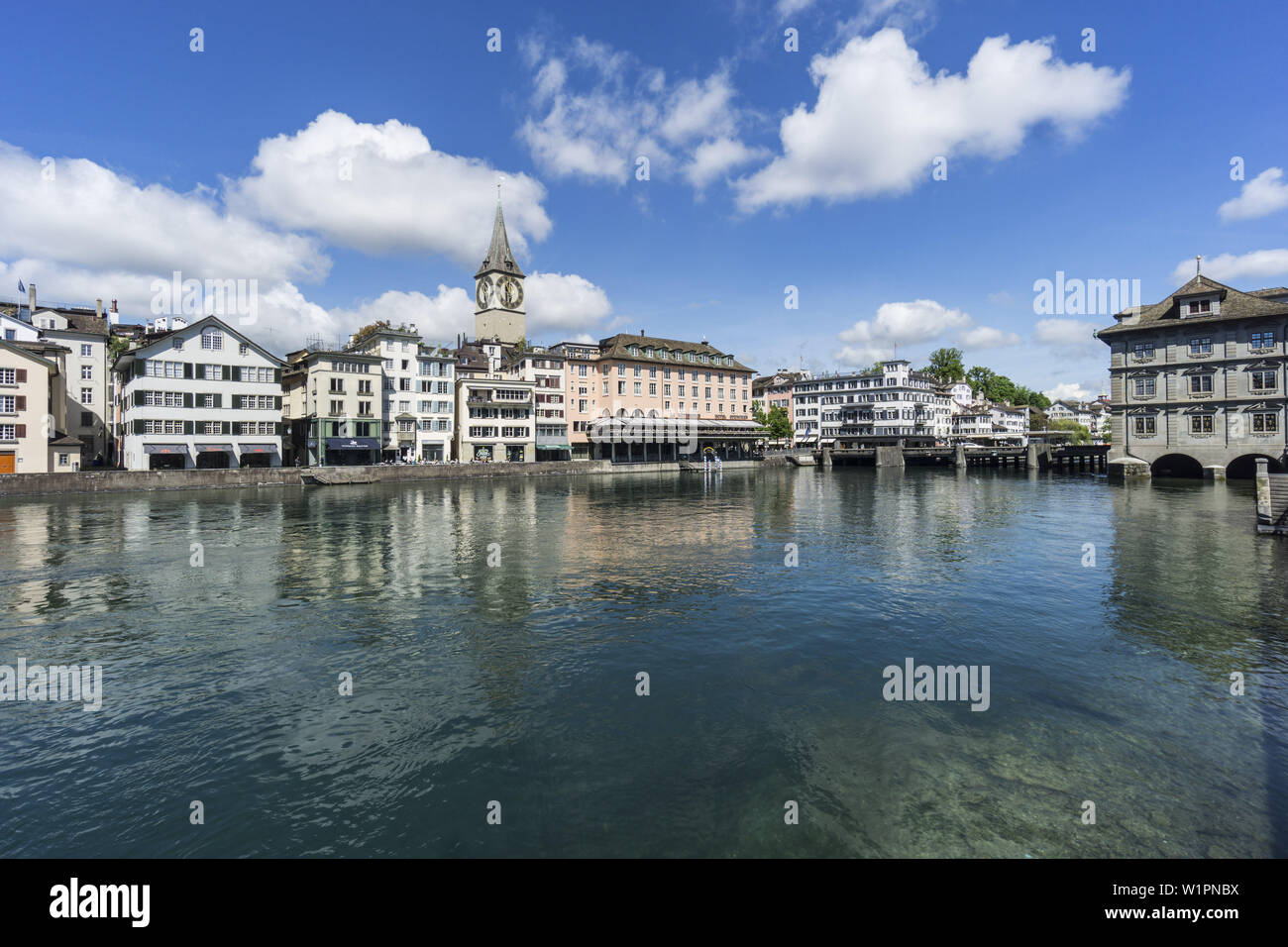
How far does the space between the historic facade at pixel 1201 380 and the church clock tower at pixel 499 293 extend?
9992 centimetres

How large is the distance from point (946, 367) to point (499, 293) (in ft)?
384

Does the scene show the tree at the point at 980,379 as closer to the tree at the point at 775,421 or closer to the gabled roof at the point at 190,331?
the tree at the point at 775,421

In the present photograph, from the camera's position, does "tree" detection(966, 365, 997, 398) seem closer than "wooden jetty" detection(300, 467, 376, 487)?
No

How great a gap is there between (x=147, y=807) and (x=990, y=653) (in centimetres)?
1579

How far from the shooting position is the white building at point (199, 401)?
218 ft

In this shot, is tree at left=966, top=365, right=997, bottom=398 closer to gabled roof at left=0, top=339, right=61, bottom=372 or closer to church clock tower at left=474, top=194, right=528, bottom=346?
church clock tower at left=474, top=194, right=528, bottom=346

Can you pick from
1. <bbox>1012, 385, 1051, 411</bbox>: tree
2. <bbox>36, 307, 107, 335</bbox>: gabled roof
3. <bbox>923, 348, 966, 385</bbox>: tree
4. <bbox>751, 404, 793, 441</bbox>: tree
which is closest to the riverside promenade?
<bbox>36, 307, 107, 335</bbox>: gabled roof

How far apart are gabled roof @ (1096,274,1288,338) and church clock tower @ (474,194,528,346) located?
9971 cm

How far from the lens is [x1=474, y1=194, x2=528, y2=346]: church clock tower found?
125375mm

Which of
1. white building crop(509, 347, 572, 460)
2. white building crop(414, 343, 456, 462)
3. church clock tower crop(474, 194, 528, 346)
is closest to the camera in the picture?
white building crop(414, 343, 456, 462)

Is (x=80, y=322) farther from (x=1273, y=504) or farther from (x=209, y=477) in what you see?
(x=1273, y=504)

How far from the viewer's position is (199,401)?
6969 cm
